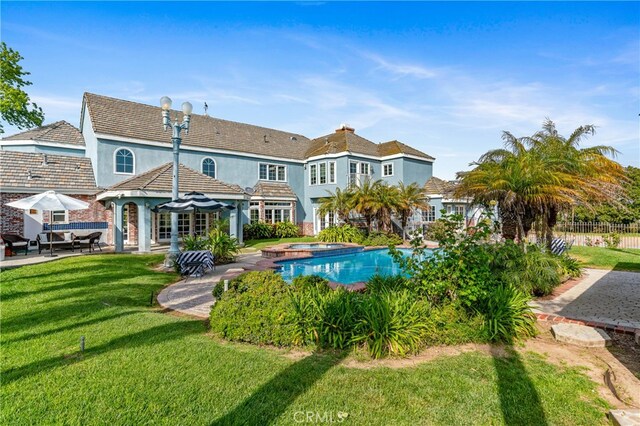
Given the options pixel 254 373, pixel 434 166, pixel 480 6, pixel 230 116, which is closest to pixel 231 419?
pixel 254 373

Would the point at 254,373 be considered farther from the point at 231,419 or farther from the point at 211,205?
the point at 211,205

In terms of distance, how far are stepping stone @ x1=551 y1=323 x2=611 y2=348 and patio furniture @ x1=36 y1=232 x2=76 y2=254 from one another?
19047 millimetres

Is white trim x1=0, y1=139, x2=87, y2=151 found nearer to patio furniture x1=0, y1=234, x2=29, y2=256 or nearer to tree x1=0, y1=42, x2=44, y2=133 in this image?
tree x1=0, y1=42, x2=44, y2=133

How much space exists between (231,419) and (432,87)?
56.5ft

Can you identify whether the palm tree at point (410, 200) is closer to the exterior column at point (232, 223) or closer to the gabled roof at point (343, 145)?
the gabled roof at point (343, 145)

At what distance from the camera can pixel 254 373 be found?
437cm

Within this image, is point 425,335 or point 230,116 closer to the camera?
point 425,335

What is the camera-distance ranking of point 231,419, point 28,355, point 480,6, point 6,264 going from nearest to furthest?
point 231,419, point 28,355, point 480,6, point 6,264

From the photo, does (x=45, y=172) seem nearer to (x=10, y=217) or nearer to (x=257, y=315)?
(x=10, y=217)

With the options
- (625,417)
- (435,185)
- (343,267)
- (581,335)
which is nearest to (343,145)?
(435,185)

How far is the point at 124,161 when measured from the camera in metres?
21.3

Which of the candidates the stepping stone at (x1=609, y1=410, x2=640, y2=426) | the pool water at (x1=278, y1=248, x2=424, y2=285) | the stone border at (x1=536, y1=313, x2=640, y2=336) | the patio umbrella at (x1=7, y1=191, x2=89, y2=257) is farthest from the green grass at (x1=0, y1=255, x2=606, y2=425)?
the patio umbrella at (x1=7, y1=191, x2=89, y2=257)

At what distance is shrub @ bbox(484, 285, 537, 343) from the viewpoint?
571 centimetres

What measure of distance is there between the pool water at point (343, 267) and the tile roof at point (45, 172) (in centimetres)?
1419
